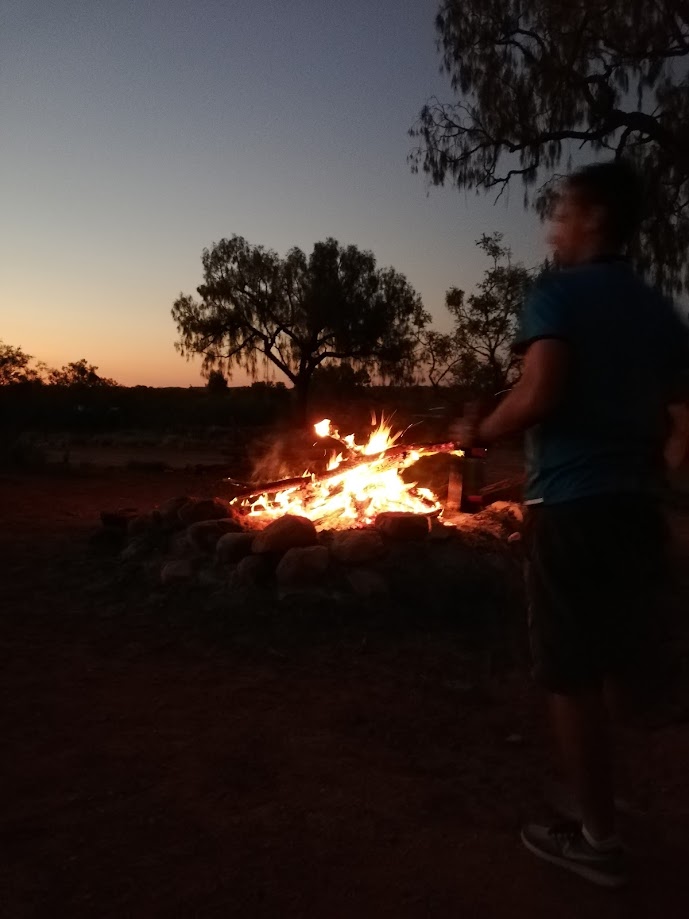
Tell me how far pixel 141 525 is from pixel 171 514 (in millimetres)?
345

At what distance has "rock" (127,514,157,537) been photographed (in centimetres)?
658

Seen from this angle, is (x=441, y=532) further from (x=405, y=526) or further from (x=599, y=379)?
(x=599, y=379)

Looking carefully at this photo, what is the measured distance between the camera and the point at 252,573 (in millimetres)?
5363

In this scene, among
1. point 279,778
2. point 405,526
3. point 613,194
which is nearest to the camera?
point 613,194

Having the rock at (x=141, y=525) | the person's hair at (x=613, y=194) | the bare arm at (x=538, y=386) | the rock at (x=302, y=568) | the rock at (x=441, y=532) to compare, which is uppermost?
the person's hair at (x=613, y=194)

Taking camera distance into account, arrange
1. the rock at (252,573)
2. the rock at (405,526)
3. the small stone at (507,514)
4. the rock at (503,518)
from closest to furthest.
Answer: the rock at (252,573), the rock at (405,526), the rock at (503,518), the small stone at (507,514)

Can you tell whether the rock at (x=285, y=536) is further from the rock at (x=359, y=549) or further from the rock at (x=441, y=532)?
the rock at (x=441, y=532)

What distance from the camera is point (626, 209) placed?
7.73 ft

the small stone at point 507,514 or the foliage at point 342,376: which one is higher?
the foliage at point 342,376

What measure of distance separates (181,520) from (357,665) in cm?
242

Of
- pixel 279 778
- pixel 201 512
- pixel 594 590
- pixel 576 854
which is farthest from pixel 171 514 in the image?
pixel 594 590

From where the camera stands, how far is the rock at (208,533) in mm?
5938

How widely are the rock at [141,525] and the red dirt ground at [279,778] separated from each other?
3.88ft

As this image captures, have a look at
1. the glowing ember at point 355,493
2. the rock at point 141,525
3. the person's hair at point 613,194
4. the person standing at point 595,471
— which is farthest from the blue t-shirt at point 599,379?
the rock at point 141,525
